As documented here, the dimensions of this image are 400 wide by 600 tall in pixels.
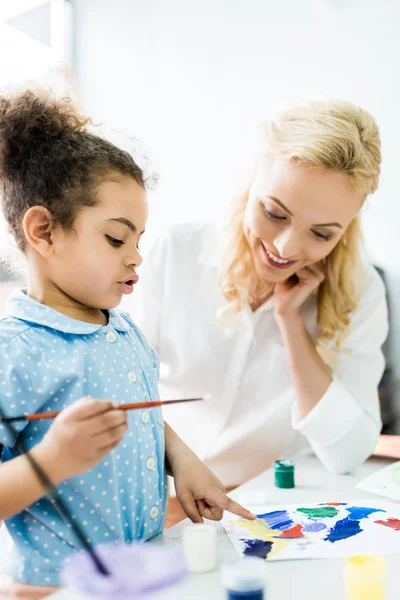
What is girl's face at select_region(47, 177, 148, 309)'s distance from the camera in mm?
914

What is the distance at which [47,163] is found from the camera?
0.95m

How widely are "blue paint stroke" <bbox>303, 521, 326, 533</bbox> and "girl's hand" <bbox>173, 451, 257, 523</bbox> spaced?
0.08 metres

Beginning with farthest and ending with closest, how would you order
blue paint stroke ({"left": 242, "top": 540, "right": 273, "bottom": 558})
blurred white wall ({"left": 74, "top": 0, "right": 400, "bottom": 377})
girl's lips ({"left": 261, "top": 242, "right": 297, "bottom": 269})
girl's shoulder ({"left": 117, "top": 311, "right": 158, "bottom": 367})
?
blurred white wall ({"left": 74, "top": 0, "right": 400, "bottom": 377}) < girl's lips ({"left": 261, "top": 242, "right": 297, "bottom": 269}) < girl's shoulder ({"left": 117, "top": 311, "right": 158, "bottom": 367}) < blue paint stroke ({"left": 242, "top": 540, "right": 273, "bottom": 558})

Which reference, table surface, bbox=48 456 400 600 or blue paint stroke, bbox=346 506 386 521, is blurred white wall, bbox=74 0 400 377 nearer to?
blue paint stroke, bbox=346 506 386 521

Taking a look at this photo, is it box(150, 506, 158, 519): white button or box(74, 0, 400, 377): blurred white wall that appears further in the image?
box(74, 0, 400, 377): blurred white wall

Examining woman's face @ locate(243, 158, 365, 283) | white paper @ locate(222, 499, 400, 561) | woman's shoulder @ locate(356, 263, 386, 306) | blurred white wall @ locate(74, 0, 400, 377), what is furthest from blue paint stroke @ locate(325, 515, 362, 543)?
blurred white wall @ locate(74, 0, 400, 377)

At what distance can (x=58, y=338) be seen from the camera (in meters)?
0.88

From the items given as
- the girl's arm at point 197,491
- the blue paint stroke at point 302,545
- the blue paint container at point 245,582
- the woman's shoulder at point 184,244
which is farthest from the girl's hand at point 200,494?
the woman's shoulder at point 184,244

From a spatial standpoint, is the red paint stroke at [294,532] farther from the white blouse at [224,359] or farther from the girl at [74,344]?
the white blouse at [224,359]

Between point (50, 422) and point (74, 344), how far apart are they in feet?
0.40

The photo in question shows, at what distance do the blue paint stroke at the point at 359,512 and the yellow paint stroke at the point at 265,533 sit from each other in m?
0.15

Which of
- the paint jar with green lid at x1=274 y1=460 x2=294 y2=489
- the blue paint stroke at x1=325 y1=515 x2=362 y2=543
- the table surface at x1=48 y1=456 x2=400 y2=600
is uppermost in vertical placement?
A: the paint jar with green lid at x1=274 y1=460 x2=294 y2=489

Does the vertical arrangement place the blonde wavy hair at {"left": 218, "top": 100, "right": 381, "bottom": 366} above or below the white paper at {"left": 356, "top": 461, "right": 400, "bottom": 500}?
above

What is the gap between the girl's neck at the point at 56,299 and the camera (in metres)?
0.94
